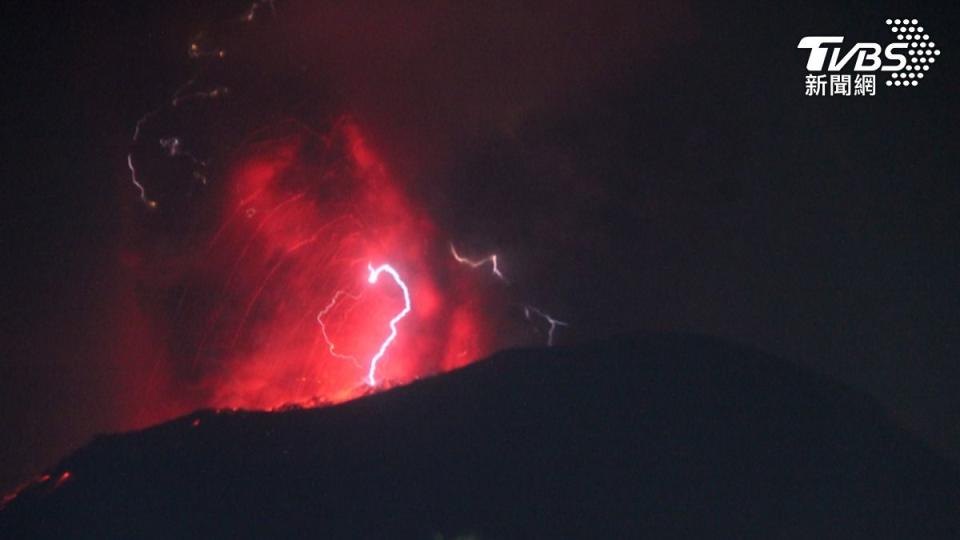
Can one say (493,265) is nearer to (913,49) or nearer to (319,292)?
(319,292)

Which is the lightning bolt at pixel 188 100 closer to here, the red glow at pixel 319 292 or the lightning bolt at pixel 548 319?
the red glow at pixel 319 292

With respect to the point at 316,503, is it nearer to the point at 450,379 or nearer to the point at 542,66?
the point at 450,379

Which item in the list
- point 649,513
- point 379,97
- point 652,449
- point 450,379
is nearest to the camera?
point 649,513

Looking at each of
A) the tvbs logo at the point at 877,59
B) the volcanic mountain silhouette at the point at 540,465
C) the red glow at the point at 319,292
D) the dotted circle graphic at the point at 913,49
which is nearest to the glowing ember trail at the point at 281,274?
the red glow at the point at 319,292

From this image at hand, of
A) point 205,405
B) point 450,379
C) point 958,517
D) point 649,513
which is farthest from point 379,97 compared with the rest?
point 958,517

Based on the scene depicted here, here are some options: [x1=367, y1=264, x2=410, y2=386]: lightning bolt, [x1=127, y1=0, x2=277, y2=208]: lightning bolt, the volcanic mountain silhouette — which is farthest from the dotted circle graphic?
[x1=127, y1=0, x2=277, y2=208]: lightning bolt

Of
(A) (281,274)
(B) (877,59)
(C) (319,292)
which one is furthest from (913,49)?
(A) (281,274)
